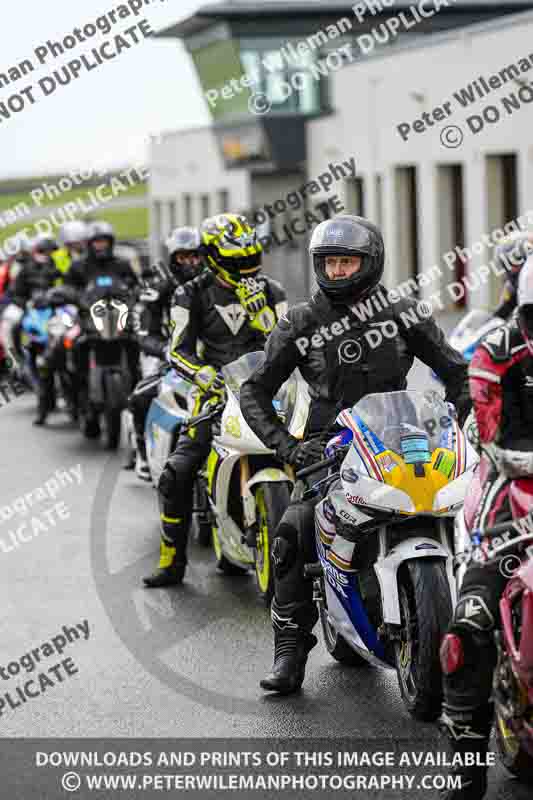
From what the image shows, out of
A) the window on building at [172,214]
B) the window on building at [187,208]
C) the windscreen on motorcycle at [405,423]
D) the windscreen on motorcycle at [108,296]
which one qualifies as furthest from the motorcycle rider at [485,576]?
the window on building at [172,214]

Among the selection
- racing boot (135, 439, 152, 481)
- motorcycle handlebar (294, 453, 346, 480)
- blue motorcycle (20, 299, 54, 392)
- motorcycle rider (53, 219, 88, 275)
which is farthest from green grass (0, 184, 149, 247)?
motorcycle handlebar (294, 453, 346, 480)

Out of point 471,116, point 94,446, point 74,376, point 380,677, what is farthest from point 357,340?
point 471,116

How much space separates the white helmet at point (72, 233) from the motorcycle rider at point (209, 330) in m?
9.04

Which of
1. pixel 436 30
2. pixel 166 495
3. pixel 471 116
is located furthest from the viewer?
pixel 436 30

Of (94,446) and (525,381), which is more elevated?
(525,381)

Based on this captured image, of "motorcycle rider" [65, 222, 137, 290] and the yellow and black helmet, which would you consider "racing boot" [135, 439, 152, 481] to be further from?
"motorcycle rider" [65, 222, 137, 290]

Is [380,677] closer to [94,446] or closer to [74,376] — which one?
[94,446]

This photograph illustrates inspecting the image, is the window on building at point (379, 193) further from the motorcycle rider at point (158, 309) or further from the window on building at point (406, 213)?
the motorcycle rider at point (158, 309)

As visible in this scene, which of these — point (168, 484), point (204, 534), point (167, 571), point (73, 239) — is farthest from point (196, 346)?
point (73, 239)

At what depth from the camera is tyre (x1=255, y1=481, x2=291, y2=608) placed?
8.18m

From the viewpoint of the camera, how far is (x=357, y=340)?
6.87 metres

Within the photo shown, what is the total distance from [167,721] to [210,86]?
4735 centimetres

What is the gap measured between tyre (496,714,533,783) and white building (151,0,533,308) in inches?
Result: 646

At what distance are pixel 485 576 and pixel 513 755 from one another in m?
0.71
